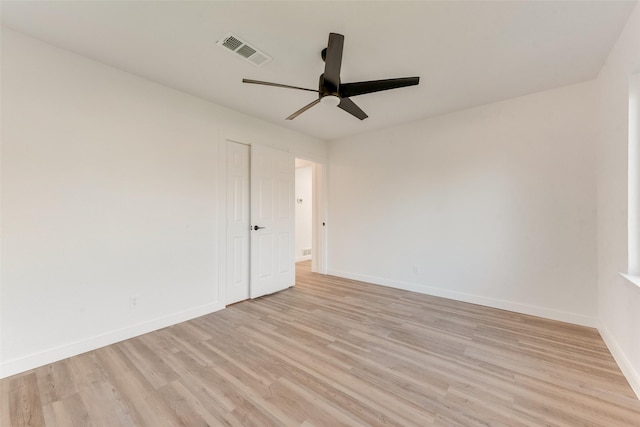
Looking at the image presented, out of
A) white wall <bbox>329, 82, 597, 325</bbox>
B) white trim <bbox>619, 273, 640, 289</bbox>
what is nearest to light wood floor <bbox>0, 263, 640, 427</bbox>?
white wall <bbox>329, 82, 597, 325</bbox>

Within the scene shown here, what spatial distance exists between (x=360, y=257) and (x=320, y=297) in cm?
122

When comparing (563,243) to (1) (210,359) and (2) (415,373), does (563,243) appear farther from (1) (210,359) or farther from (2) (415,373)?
(1) (210,359)

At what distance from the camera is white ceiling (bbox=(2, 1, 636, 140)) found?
1.72m

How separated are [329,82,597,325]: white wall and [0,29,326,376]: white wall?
2616 mm

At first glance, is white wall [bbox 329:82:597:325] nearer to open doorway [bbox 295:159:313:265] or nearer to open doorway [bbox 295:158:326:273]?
open doorway [bbox 295:158:326:273]

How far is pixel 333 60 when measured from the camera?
1771 millimetres

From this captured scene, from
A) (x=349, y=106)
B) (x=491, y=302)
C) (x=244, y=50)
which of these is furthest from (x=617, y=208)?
(x=244, y=50)

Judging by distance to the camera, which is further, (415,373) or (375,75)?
(375,75)

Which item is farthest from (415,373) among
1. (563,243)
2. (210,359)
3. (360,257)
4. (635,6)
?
(635,6)

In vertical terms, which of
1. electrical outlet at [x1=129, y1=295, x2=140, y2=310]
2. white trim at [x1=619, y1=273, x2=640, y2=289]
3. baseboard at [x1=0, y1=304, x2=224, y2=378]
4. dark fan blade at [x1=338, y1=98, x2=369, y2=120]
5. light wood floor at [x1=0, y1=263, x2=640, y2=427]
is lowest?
light wood floor at [x1=0, y1=263, x2=640, y2=427]

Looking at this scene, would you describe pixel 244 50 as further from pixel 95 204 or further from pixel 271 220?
pixel 271 220

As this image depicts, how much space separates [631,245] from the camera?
6.06ft

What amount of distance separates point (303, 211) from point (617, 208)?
18.2 ft

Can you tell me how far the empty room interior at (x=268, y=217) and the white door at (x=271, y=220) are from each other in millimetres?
45
